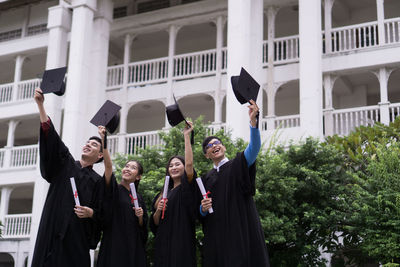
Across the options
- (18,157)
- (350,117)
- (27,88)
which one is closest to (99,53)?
(27,88)

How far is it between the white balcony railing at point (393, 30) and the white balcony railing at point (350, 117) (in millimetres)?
2391

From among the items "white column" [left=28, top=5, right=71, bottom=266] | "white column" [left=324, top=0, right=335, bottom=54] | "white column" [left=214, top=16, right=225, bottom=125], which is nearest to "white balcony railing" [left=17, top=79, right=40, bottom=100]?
"white column" [left=28, top=5, right=71, bottom=266]

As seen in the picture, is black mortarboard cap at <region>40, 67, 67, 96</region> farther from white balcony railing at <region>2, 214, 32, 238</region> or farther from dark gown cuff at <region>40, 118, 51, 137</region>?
white balcony railing at <region>2, 214, 32, 238</region>

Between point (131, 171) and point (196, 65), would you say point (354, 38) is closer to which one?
point (196, 65)

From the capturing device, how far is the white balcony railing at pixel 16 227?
834 inches

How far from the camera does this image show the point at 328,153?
1106cm

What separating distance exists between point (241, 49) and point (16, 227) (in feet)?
40.1

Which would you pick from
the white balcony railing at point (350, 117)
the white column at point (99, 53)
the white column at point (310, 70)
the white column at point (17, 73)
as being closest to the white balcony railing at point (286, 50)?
the white column at point (310, 70)

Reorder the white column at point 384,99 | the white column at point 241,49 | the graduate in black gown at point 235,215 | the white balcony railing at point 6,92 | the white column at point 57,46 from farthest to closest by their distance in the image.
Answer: the white balcony railing at point 6,92, the white column at point 57,46, the white column at point 384,99, the white column at point 241,49, the graduate in black gown at point 235,215

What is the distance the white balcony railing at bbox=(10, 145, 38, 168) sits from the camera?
22.4 m

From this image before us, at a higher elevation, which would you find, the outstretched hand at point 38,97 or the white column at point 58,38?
the white column at point 58,38

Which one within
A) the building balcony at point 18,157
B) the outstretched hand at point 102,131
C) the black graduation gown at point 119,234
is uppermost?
the building balcony at point 18,157

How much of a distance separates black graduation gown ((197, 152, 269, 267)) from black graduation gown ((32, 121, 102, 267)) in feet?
4.18

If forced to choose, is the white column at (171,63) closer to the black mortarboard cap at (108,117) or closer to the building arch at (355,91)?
the building arch at (355,91)
